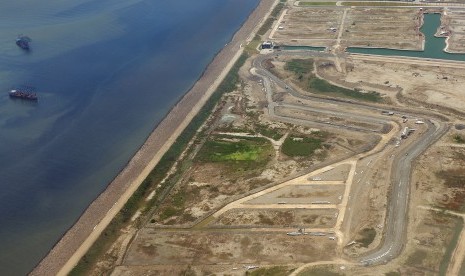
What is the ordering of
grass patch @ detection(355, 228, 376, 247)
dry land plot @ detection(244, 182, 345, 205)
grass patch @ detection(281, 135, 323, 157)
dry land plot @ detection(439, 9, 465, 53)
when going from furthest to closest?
dry land plot @ detection(439, 9, 465, 53) < grass patch @ detection(281, 135, 323, 157) < dry land plot @ detection(244, 182, 345, 205) < grass patch @ detection(355, 228, 376, 247)

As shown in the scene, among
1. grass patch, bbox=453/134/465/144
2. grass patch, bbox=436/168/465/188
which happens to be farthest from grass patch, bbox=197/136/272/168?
grass patch, bbox=453/134/465/144

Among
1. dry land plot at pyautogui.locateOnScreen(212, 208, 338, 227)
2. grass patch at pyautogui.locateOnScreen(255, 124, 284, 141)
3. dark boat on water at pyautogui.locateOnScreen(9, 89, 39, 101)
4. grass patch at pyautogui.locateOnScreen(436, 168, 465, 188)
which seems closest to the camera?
dry land plot at pyautogui.locateOnScreen(212, 208, 338, 227)

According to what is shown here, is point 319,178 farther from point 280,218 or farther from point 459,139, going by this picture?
point 459,139

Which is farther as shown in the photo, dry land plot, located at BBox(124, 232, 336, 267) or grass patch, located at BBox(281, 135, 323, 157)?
grass patch, located at BBox(281, 135, 323, 157)

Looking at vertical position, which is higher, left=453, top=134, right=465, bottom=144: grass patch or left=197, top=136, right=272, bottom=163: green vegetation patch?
left=453, top=134, right=465, bottom=144: grass patch

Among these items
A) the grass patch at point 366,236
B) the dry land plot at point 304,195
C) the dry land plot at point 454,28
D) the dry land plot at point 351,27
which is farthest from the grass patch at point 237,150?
the dry land plot at point 454,28

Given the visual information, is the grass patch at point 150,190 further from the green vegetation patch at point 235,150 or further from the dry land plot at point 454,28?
the dry land plot at point 454,28

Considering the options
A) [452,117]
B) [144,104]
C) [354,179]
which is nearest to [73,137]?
[144,104]

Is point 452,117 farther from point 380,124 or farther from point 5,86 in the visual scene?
point 5,86

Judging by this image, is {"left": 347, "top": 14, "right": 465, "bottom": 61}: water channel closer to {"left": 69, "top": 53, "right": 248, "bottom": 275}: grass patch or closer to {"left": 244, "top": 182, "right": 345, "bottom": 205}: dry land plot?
{"left": 69, "top": 53, "right": 248, "bottom": 275}: grass patch
